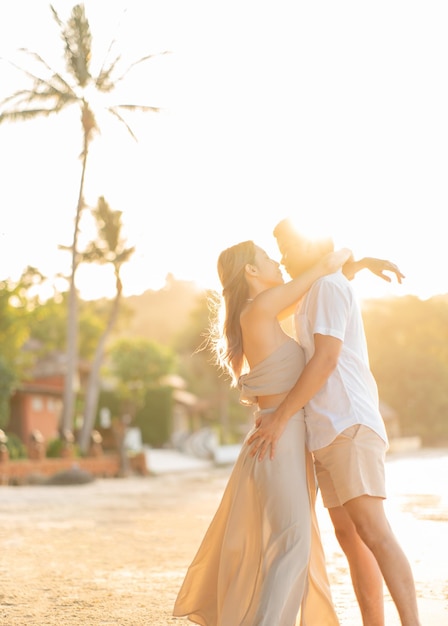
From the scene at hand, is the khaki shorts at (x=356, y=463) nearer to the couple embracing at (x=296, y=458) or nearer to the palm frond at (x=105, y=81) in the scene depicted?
the couple embracing at (x=296, y=458)

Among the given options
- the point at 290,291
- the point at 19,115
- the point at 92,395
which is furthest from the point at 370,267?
the point at 92,395

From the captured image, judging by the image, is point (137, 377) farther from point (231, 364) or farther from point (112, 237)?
point (231, 364)

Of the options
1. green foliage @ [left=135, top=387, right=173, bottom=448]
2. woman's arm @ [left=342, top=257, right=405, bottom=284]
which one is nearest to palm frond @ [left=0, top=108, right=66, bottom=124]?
green foliage @ [left=135, top=387, right=173, bottom=448]

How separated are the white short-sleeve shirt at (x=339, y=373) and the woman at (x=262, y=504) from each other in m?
0.07

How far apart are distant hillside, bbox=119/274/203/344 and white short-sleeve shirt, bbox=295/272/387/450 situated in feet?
491

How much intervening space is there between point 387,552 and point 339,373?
0.72 metres

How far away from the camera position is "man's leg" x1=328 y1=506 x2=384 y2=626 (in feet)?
13.5

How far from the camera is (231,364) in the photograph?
4246 mm

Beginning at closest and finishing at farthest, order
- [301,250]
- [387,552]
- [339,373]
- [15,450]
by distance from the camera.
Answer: [387,552] → [339,373] → [301,250] → [15,450]

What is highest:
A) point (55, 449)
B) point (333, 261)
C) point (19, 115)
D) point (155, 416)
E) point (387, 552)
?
point (19, 115)

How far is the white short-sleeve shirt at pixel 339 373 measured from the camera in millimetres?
3898

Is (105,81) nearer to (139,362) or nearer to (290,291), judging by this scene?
(139,362)

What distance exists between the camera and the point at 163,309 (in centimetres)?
16975

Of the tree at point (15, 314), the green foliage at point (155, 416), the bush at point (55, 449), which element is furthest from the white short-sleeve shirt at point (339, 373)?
the green foliage at point (155, 416)
